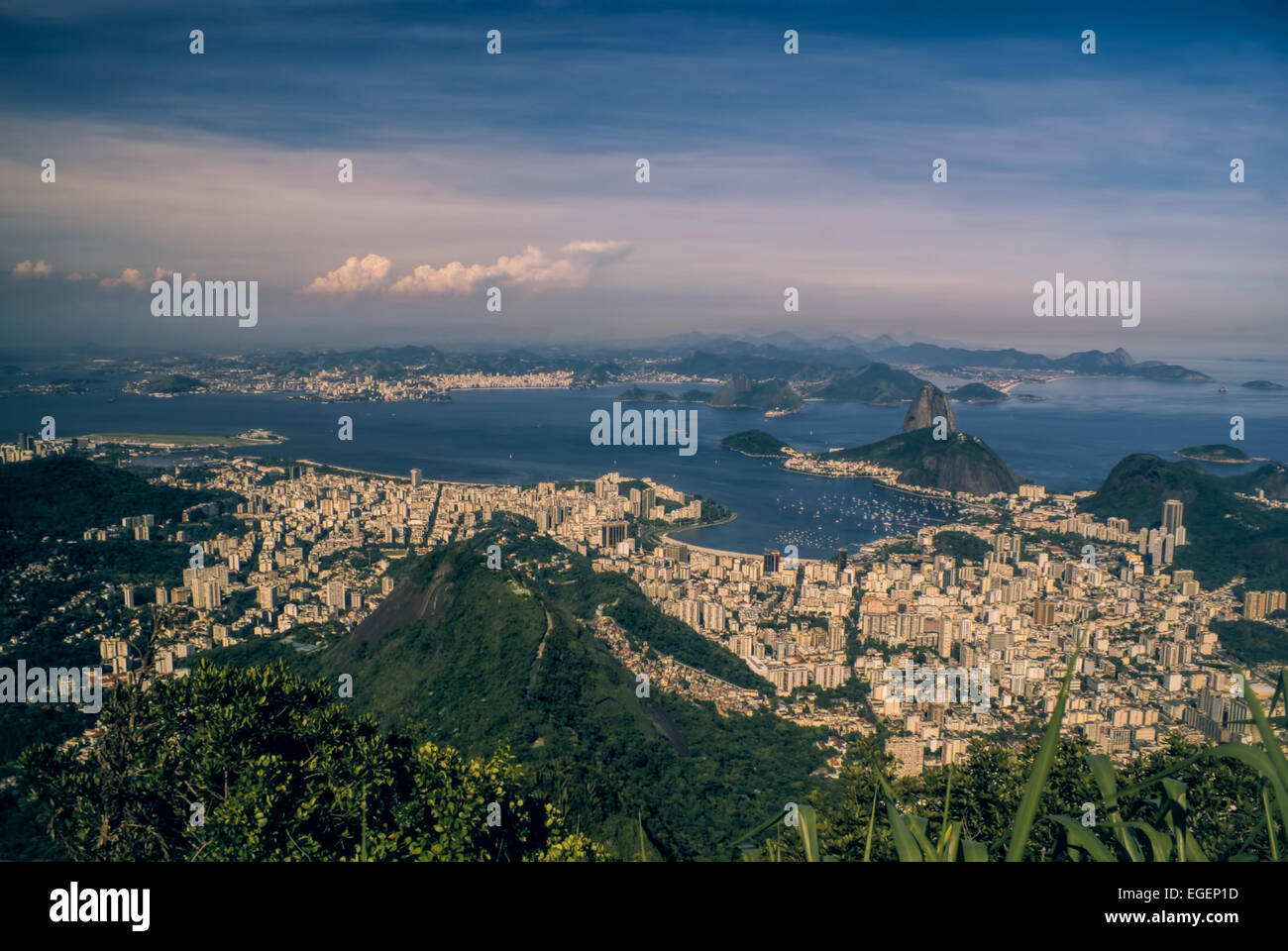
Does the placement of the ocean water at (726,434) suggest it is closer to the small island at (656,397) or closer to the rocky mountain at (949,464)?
the small island at (656,397)

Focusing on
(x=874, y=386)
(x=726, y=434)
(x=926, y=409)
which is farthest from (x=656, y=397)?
(x=926, y=409)

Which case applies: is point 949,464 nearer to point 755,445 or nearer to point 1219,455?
point 755,445

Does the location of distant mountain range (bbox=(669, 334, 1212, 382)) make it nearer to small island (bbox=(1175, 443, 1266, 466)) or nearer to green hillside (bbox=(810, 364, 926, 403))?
green hillside (bbox=(810, 364, 926, 403))

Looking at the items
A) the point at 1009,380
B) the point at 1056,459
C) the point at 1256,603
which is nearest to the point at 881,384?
the point at 1009,380

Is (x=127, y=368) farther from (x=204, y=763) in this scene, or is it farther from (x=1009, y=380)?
(x=1009, y=380)

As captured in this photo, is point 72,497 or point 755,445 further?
point 755,445

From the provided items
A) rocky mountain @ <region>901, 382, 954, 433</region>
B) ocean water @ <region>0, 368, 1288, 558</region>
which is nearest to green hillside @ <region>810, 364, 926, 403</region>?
ocean water @ <region>0, 368, 1288, 558</region>
